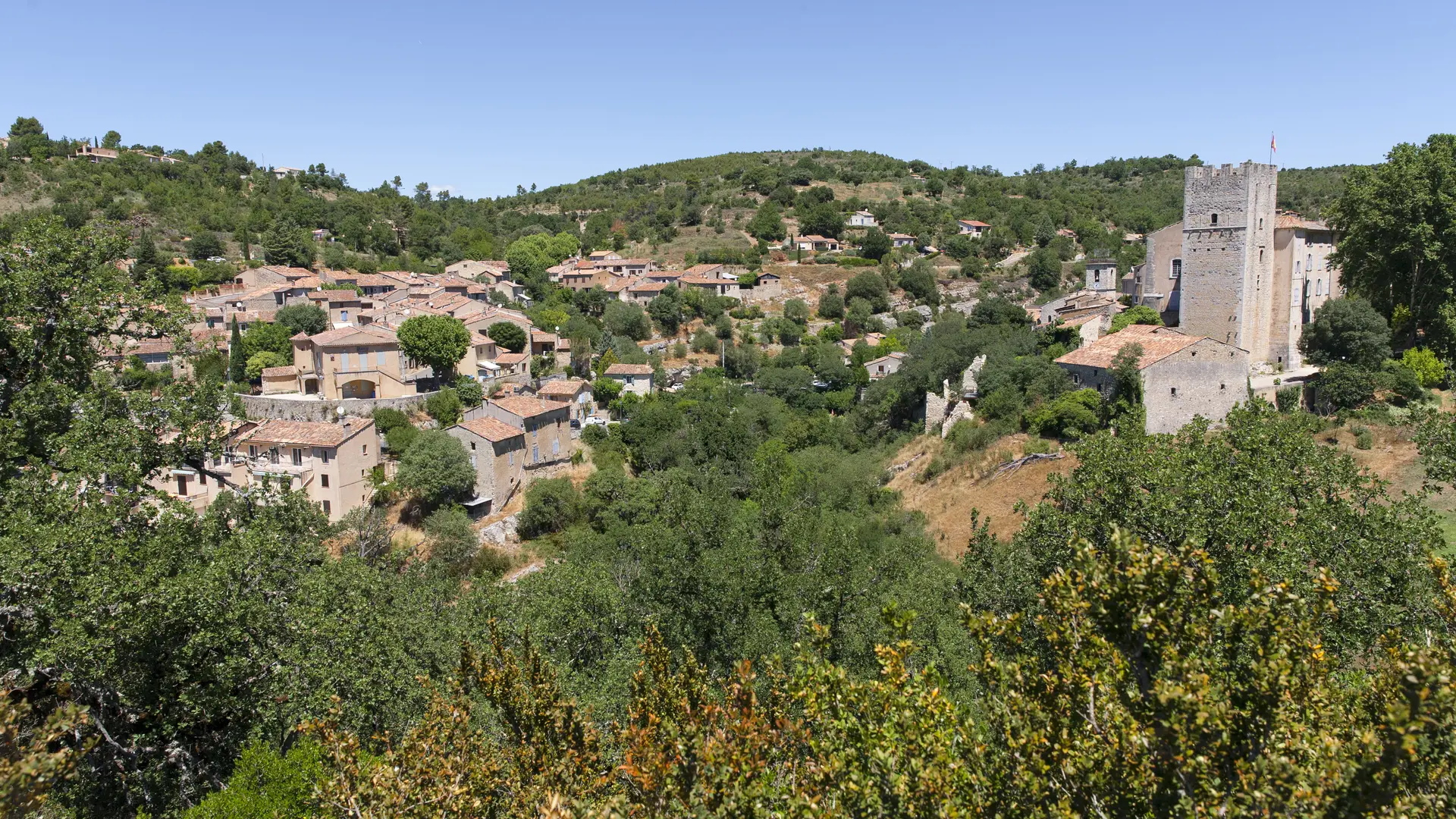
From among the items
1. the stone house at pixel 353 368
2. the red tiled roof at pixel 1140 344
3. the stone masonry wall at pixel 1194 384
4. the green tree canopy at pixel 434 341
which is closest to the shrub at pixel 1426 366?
the stone masonry wall at pixel 1194 384

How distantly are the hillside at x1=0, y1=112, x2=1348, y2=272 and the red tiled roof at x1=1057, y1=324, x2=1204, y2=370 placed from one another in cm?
4134

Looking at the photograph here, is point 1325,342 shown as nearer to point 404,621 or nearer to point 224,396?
point 404,621

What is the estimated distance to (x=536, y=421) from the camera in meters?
40.1

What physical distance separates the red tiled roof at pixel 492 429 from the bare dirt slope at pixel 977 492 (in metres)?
15.7

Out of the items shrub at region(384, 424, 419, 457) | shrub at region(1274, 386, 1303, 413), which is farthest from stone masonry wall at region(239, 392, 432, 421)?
shrub at region(1274, 386, 1303, 413)

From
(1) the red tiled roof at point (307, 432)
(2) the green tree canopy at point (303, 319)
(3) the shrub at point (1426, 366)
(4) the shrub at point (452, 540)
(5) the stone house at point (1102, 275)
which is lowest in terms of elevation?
(4) the shrub at point (452, 540)

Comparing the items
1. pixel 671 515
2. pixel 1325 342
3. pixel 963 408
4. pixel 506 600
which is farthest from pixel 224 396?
pixel 1325 342

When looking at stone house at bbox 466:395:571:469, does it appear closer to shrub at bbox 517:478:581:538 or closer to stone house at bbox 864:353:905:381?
shrub at bbox 517:478:581:538

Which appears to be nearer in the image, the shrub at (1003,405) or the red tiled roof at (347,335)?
the shrub at (1003,405)

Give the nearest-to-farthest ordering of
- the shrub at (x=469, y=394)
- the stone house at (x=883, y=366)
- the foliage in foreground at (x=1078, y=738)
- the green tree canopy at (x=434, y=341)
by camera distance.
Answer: the foliage in foreground at (x=1078, y=738), the shrub at (x=469, y=394), the green tree canopy at (x=434, y=341), the stone house at (x=883, y=366)

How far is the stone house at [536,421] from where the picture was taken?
39375 millimetres

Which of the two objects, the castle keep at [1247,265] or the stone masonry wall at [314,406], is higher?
the castle keep at [1247,265]

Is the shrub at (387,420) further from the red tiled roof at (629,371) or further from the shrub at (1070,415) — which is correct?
the shrub at (1070,415)

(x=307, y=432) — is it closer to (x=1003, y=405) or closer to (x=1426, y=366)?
Answer: (x=1003, y=405)
